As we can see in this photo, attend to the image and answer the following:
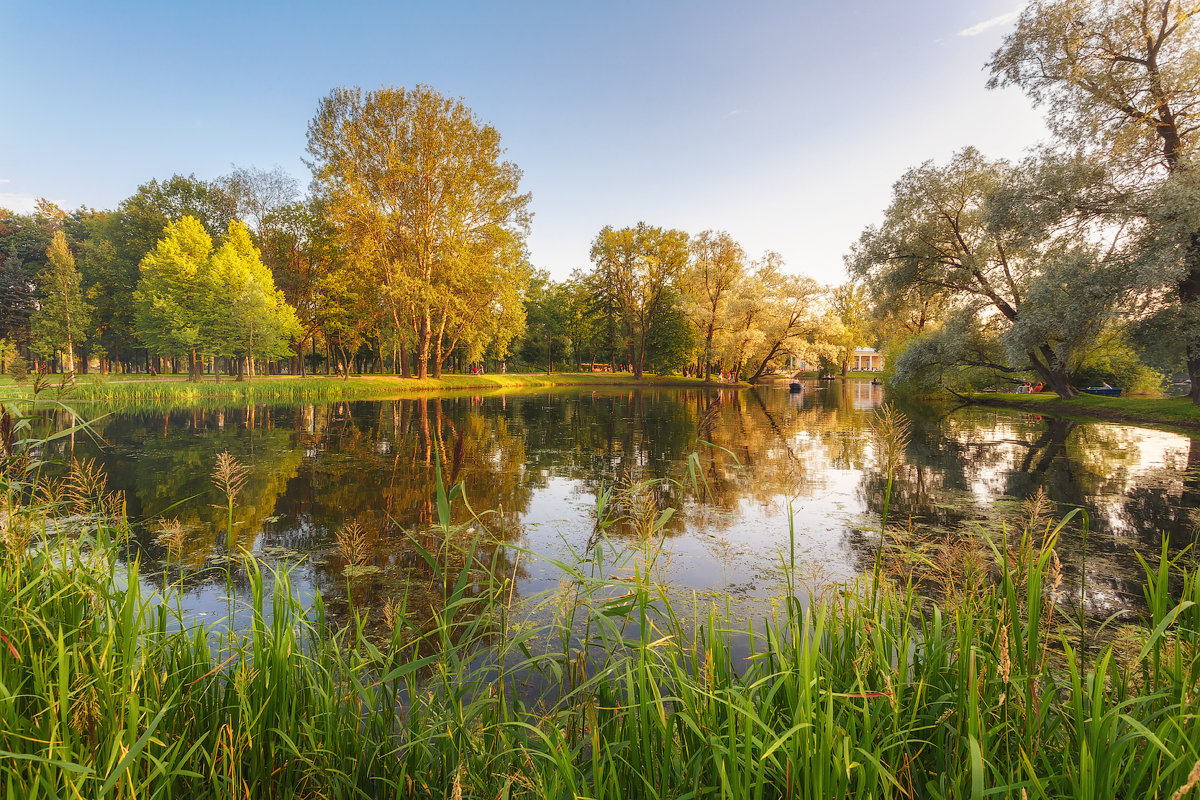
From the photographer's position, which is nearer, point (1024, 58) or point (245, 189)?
point (1024, 58)

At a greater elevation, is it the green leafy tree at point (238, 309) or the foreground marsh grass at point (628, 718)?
the green leafy tree at point (238, 309)

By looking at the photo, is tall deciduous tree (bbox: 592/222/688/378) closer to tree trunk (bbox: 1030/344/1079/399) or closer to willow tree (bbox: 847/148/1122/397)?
willow tree (bbox: 847/148/1122/397)

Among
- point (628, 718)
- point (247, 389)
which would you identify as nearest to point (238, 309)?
point (247, 389)

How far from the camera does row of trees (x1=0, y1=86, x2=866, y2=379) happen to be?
107ft

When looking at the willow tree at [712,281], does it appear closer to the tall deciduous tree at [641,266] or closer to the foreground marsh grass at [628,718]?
the tall deciduous tree at [641,266]

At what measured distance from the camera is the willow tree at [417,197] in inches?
1258

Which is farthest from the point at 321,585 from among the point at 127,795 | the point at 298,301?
the point at 298,301

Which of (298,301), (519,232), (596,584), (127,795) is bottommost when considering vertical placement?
(127,795)

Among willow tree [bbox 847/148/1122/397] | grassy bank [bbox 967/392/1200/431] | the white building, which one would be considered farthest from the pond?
the white building

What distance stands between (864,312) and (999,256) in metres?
6.94

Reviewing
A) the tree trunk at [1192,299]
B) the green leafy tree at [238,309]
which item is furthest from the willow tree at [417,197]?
the tree trunk at [1192,299]

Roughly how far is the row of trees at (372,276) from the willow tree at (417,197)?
0.12 m

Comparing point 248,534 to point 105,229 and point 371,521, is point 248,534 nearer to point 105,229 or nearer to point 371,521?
point 371,521

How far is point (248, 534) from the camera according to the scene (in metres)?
6.96
